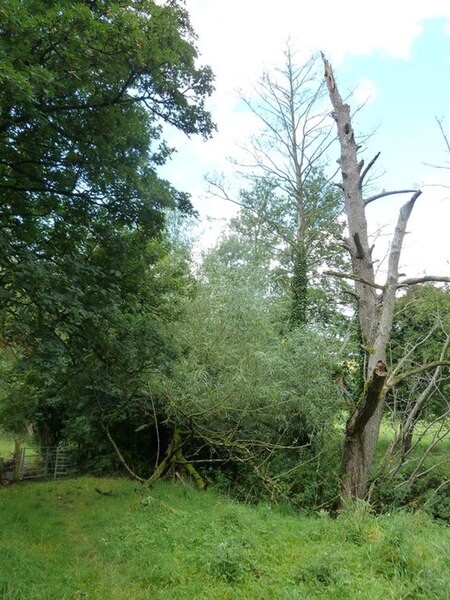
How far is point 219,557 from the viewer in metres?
4.55

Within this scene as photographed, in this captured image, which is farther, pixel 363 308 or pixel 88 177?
pixel 363 308

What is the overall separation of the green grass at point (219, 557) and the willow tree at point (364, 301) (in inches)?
45.6

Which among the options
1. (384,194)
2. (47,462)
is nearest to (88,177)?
(384,194)

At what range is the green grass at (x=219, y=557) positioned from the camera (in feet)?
12.8

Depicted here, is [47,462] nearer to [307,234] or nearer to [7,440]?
[7,440]

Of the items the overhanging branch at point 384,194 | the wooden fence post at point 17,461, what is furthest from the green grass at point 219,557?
the overhanging branch at point 384,194

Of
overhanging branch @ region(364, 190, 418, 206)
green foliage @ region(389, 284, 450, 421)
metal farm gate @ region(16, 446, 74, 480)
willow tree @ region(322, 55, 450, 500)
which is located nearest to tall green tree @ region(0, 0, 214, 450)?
willow tree @ region(322, 55, 450, 500)

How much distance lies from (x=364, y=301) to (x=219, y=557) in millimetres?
4993

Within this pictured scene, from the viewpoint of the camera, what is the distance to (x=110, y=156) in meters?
6.44

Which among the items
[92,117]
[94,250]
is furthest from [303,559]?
[92,117]

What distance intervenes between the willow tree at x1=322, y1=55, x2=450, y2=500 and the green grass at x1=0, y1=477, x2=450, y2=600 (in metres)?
A: 1.16

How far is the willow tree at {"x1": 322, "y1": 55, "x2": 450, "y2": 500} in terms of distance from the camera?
6273 millimetres

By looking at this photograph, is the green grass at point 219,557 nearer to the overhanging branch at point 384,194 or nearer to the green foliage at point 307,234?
the overhanging branch at point 384,194

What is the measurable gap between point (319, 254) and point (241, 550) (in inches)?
636
